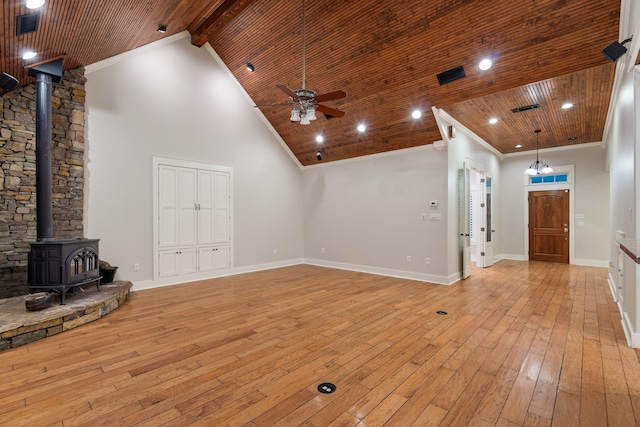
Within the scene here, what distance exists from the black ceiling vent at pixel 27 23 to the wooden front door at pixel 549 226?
10.6 m

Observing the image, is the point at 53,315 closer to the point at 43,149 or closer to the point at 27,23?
the point at 43,149

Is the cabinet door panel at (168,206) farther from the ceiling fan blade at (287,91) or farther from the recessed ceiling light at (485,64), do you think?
the recessed ceiling light at (485,64)

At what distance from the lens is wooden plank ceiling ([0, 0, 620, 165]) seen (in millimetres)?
3541

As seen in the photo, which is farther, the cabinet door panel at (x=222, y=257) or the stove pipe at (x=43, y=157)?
the cabinet door panel at (x=222, y=257)

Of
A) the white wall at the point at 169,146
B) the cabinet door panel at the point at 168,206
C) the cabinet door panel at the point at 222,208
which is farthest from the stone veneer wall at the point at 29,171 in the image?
the cabinet door panel at the point at 222,208

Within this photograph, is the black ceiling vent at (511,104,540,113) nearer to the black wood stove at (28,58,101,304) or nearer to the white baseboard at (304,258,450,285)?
the white baseboard at (304,258,450,285)

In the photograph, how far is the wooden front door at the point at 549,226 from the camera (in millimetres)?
8086

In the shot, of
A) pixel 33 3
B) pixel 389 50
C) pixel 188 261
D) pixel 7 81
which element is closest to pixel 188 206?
pixel 188 261

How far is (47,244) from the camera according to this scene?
3619mm

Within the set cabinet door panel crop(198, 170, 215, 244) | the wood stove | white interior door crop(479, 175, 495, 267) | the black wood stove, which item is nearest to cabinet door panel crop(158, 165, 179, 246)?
cabinet door panel crop(198, 170, 215, 244)

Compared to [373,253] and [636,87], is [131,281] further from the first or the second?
[636,87]

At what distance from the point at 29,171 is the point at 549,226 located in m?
11.2

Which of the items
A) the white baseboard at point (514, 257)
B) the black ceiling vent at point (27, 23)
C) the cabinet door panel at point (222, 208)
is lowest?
the white baseboard at point (514, 257)

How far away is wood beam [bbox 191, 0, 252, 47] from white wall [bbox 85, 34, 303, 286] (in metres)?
0.27
